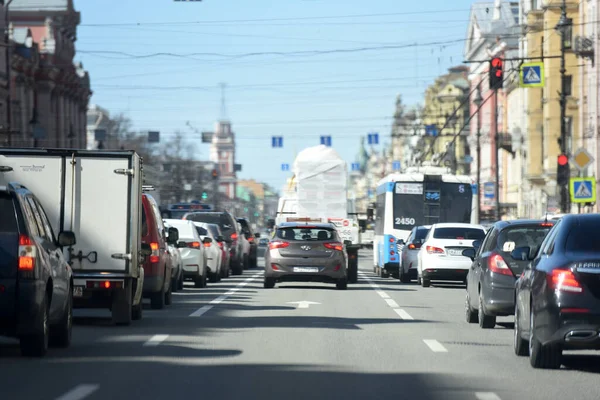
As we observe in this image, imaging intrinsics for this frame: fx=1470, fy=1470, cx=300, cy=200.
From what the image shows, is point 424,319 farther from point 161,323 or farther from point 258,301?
point 258,301

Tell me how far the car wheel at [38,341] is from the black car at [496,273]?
22.1 feet

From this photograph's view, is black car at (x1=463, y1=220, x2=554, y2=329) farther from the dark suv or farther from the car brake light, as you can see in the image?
the dark suv

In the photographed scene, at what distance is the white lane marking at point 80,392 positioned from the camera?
434 inches

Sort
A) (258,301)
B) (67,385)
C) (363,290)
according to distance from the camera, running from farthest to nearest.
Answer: (363,290) → (258,301) → (67,385)

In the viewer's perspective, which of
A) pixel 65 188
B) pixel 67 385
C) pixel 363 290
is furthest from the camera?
pixel 363 290

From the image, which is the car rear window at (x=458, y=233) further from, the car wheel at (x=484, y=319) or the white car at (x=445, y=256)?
the car wheel at (x=484, y=319)

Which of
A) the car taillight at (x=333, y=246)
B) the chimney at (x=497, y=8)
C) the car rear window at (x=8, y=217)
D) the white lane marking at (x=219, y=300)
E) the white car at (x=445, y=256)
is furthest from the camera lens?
the chimney at (x=497, y=8)

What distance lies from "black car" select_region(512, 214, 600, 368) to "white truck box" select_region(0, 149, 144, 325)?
21.4ft

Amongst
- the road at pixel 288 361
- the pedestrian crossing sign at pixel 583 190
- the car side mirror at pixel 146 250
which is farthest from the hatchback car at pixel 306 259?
the pedestrian crossing sign at pixel 583 190

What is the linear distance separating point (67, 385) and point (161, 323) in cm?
816

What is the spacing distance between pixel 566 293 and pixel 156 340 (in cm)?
551

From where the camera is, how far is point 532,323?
13805 mm

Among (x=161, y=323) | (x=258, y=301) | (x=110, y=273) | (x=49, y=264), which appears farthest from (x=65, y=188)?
(x=258, y=301)

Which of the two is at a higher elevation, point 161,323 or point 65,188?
point 65,188
